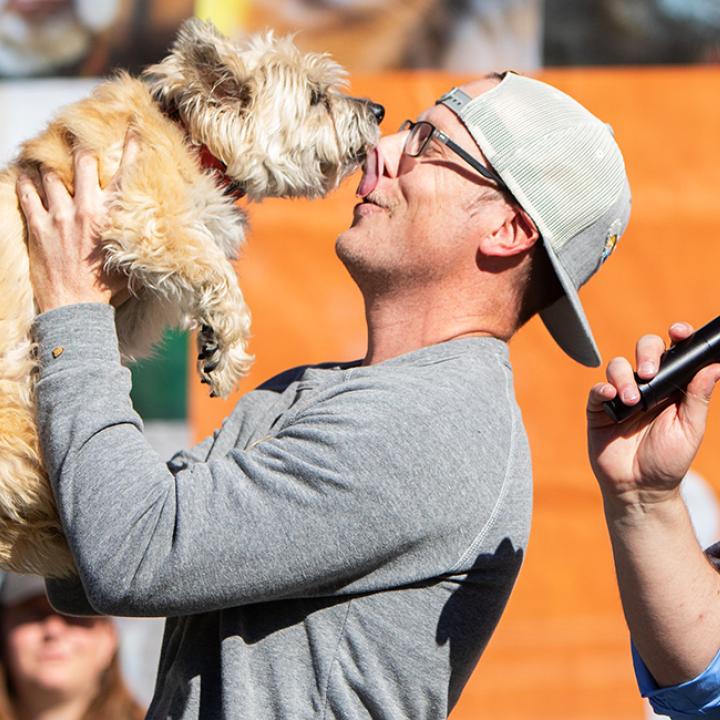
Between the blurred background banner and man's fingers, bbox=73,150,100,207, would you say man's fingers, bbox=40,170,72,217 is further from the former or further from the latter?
the blurred background banner

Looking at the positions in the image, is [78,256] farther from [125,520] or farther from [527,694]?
[527,694]

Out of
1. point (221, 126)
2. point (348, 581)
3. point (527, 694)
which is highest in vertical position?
point (221, 126)

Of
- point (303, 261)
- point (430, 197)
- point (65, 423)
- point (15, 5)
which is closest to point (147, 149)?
point (430, 197)

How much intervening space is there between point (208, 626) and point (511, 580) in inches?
25.5

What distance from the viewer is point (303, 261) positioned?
15.9ft

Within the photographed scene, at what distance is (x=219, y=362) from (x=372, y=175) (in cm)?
65

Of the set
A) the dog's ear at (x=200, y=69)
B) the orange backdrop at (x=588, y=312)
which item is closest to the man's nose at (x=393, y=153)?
the dog's ear at (x=200, y=69)

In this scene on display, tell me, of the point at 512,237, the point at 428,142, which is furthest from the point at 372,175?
the point at 512,237

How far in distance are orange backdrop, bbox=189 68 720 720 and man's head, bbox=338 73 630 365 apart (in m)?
2.15

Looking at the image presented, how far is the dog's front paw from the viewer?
272 cm

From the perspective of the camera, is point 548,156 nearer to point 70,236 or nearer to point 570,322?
point 570,322

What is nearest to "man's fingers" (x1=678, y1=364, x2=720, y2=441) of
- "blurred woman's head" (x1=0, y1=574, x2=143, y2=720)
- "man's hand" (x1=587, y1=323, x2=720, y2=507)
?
"man's hand" (x1=587, y1=323, x2=720, y2=507)

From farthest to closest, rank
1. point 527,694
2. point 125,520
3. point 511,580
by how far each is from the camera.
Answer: point 527,694 → point 511,580 → point 125,520

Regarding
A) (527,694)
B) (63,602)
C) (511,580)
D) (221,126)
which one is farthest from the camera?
(527,694)
